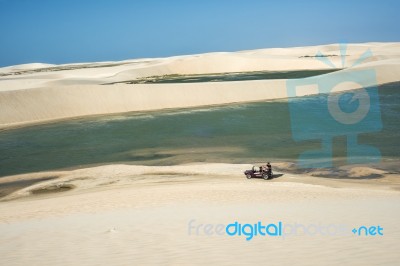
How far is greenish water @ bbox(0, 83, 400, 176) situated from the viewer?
Answer: 15822mm

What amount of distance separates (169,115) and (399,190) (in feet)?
61.4

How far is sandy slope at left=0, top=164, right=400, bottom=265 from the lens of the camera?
5332 millimetres

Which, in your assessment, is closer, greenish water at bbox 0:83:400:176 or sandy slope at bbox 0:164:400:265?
sandy slope at bbox 0:164:400:265

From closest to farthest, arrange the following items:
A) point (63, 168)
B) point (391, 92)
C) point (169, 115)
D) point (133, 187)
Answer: point (133, 187) < point (63, 168) < point (169, 115) < point (391, 92)

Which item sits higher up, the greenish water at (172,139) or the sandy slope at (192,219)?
the greenish water at (172,139)

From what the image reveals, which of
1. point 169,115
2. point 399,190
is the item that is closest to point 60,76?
point 169,115

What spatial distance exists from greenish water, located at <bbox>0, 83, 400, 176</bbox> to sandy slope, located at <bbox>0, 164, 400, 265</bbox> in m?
3.59

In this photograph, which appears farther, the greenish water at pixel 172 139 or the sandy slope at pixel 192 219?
the greenish water at pixel 172 139

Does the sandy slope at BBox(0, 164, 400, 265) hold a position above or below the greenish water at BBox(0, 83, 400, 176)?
below

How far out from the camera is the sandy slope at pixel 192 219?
5332 millimetres

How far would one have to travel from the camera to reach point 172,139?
19.6 m

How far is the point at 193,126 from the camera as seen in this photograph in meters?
23.0

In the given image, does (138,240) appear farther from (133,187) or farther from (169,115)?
(169,115)

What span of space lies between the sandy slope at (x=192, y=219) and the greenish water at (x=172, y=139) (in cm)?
359
